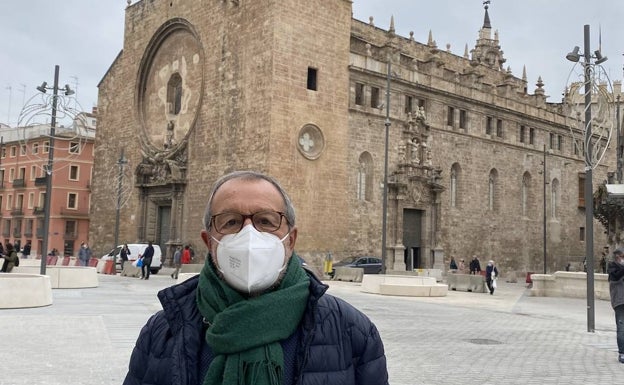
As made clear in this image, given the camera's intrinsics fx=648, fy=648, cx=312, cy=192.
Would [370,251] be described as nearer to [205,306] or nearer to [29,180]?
[205,306]

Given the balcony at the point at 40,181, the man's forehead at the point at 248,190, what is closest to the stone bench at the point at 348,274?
the man's forehead at the point at 248,190

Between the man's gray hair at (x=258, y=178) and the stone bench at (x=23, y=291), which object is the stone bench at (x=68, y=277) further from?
the man's gray hair at (x=258, y=178)

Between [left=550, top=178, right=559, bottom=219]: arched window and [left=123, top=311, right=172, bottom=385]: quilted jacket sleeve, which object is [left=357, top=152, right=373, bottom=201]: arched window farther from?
[left=123, top=311, right=172, bottom=385]: quilted jacket sleeve

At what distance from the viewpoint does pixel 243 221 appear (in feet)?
7.59

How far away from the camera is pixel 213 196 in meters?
2.42

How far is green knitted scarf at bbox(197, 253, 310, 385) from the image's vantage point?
6.78ft

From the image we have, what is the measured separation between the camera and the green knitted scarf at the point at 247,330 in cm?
207

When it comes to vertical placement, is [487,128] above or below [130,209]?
above

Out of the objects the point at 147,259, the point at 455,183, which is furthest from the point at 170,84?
the point at 455,183

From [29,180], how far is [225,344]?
2443 inches

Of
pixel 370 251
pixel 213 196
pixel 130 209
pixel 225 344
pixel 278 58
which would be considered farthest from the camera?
pixel 130 209

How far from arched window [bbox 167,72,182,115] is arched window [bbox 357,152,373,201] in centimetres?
1074

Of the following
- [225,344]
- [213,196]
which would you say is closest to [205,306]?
[225,344]

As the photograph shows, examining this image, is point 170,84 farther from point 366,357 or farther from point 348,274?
point 366,357
